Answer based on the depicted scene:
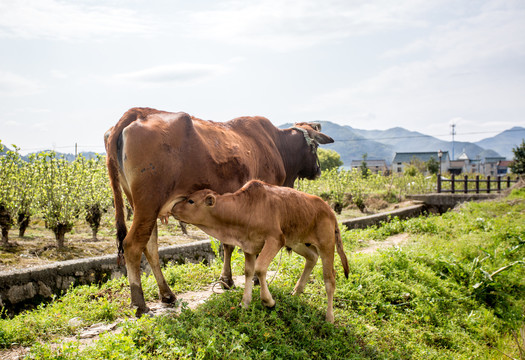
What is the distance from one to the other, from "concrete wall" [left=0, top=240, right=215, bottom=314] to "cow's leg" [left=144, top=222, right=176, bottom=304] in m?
1.89

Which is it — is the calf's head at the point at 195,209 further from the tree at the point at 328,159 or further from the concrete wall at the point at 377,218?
the tree at the point at 328,159

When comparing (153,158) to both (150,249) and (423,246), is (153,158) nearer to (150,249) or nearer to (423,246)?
(150,249)

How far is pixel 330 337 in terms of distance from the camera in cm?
507

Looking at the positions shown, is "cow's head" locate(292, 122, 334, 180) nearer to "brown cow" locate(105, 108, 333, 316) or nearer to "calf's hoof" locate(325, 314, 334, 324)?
"brown cow" locate(105, 108, 333, 316)

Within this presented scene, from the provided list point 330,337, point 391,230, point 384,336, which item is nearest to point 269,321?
point 330,337

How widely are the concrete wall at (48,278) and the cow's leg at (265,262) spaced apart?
3563mm

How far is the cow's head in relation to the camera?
7785mm

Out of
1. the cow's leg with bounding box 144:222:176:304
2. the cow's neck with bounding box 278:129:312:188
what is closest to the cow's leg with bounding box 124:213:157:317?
the cow's leg with bounding box 144:222:176:304

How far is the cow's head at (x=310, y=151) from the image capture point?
779 centimetres

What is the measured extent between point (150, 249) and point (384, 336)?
339 centimetres

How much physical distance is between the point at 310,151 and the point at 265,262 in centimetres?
365

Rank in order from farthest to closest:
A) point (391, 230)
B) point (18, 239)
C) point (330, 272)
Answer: point (391, 230) → point (18, 239) → point (330, 272)

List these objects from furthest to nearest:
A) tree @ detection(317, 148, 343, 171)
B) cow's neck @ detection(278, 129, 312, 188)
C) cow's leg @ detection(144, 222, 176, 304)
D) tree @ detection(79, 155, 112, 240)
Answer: tree @ detection(317, 148, 343, 171) < tree @ detection(79, 155, 112, 240) < cow's neck @ detection(278, 129, 312, 188) < cow's leg @ detection(144, 222, 176, 304)

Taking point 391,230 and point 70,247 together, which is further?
point 391,230
